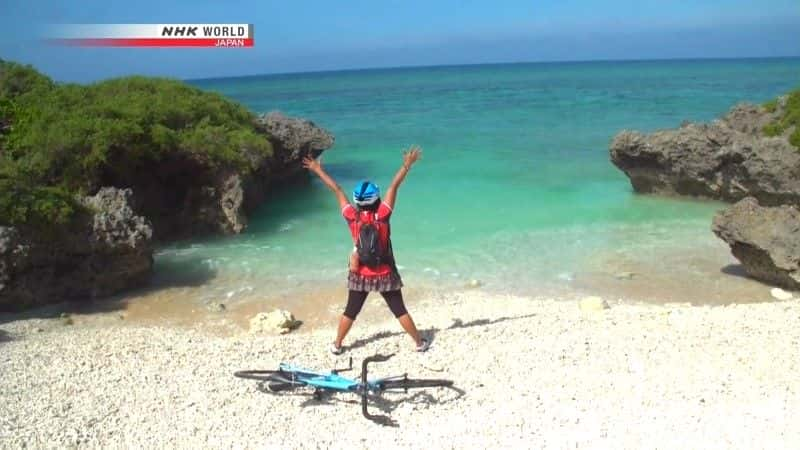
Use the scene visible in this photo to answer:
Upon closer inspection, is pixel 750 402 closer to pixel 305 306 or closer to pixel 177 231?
pixel 305 306

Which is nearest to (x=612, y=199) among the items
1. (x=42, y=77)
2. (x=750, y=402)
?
A: (x=750, y=402)

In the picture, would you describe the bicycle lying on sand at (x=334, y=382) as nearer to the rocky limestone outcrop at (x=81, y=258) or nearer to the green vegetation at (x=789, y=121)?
the rocky limestone outcrop at (x=81, y=258)

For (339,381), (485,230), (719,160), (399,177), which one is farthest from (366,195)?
(719,160)

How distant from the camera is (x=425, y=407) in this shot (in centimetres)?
641

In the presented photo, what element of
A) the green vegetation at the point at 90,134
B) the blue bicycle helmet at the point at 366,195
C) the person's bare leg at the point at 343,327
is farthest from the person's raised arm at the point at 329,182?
the green vegetation at the point at 90,134

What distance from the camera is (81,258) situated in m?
11.5

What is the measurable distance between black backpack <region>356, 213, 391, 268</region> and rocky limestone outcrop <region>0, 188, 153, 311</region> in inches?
240

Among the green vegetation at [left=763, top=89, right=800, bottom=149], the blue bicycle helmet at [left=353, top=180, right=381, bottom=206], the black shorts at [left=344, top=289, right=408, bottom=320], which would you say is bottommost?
the black shorts at [left=344, top=289, right=408, bottom=320]

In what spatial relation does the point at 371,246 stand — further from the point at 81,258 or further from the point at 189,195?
the point at 189,195

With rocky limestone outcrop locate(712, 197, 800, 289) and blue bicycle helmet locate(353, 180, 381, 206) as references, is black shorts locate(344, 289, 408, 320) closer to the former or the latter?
blue bicycle helmet locate(353, 180, 381, 206)

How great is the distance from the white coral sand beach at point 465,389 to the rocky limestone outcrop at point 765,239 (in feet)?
7.70

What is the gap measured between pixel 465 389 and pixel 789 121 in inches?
530

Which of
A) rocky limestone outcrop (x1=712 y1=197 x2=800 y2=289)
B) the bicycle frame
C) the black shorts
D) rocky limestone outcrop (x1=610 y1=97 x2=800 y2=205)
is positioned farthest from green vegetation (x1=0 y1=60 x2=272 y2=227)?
rocky limestone outcrop (x1=712 y1=197 x2=800 y2=289)

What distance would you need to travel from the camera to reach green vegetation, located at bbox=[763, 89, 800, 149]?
15391 millimetres
